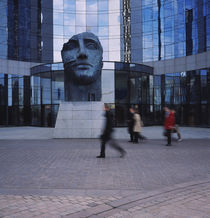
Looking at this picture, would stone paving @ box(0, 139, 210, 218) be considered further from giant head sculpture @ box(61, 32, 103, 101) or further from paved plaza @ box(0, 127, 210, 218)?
giant head sculpture @ box(61, 32, 103, 101)

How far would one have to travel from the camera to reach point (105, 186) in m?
5.14

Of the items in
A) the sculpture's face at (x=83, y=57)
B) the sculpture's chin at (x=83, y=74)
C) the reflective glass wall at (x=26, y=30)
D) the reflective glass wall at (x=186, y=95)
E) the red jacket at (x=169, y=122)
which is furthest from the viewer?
the reflective glass wall at (x=26, y=30)

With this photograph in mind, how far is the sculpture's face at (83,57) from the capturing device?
14.4 meters

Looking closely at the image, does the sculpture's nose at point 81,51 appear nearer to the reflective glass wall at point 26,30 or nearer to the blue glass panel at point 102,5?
the reflective glass wall at point 26,30

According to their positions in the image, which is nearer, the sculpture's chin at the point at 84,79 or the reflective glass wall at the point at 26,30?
the sculpture's chin at the point at 84,79

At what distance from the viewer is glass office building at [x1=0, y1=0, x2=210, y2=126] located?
26.2 m

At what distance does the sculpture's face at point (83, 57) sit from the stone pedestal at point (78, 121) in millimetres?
1874

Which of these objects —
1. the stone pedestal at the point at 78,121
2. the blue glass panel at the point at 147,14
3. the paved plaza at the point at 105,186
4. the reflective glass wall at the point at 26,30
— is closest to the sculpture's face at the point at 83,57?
the stone pedestal at the point at 78,121

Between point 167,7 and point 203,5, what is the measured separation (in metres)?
5.78

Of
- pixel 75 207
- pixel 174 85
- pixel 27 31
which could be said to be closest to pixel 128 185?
pixel 75 207

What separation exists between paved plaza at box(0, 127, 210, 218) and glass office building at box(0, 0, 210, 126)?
17.5m

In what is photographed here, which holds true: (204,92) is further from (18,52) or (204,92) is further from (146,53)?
(18,52)

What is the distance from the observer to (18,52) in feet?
102

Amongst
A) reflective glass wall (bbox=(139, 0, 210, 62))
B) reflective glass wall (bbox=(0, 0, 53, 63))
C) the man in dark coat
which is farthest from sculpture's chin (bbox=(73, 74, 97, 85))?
reflective glass wall (bbox=(0, 0, 53, 63))
